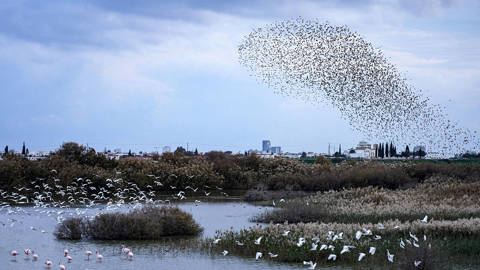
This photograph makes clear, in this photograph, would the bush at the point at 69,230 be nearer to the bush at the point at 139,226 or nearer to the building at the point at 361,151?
the bush at the point at 139,226

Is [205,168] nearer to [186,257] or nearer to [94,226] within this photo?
[94,226]

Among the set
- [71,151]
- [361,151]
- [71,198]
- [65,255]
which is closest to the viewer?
[65,255]

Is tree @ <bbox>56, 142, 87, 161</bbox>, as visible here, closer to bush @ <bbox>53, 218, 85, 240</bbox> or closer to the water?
the water

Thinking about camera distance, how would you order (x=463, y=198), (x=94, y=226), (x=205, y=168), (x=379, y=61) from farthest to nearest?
(x=205, y=168) < (x=379, y=61) < (x=463, y=198) < (x=94, y=226)

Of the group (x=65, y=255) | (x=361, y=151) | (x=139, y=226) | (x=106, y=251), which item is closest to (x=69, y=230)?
(x=139, y=226)

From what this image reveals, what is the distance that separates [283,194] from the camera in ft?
132

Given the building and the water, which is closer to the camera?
the water

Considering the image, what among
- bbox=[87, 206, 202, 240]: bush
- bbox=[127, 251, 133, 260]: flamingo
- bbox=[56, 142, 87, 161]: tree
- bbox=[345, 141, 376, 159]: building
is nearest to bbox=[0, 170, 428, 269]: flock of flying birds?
bbox=[127, 251, 133, 260]: flamingo

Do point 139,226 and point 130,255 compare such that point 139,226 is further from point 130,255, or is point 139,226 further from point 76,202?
point 76,202

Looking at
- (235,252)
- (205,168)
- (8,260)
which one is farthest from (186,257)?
(205,168)

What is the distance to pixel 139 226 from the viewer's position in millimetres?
22109

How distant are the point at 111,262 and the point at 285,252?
453 cm

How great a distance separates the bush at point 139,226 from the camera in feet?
72.2

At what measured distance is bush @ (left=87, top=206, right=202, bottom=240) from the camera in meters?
22.0
